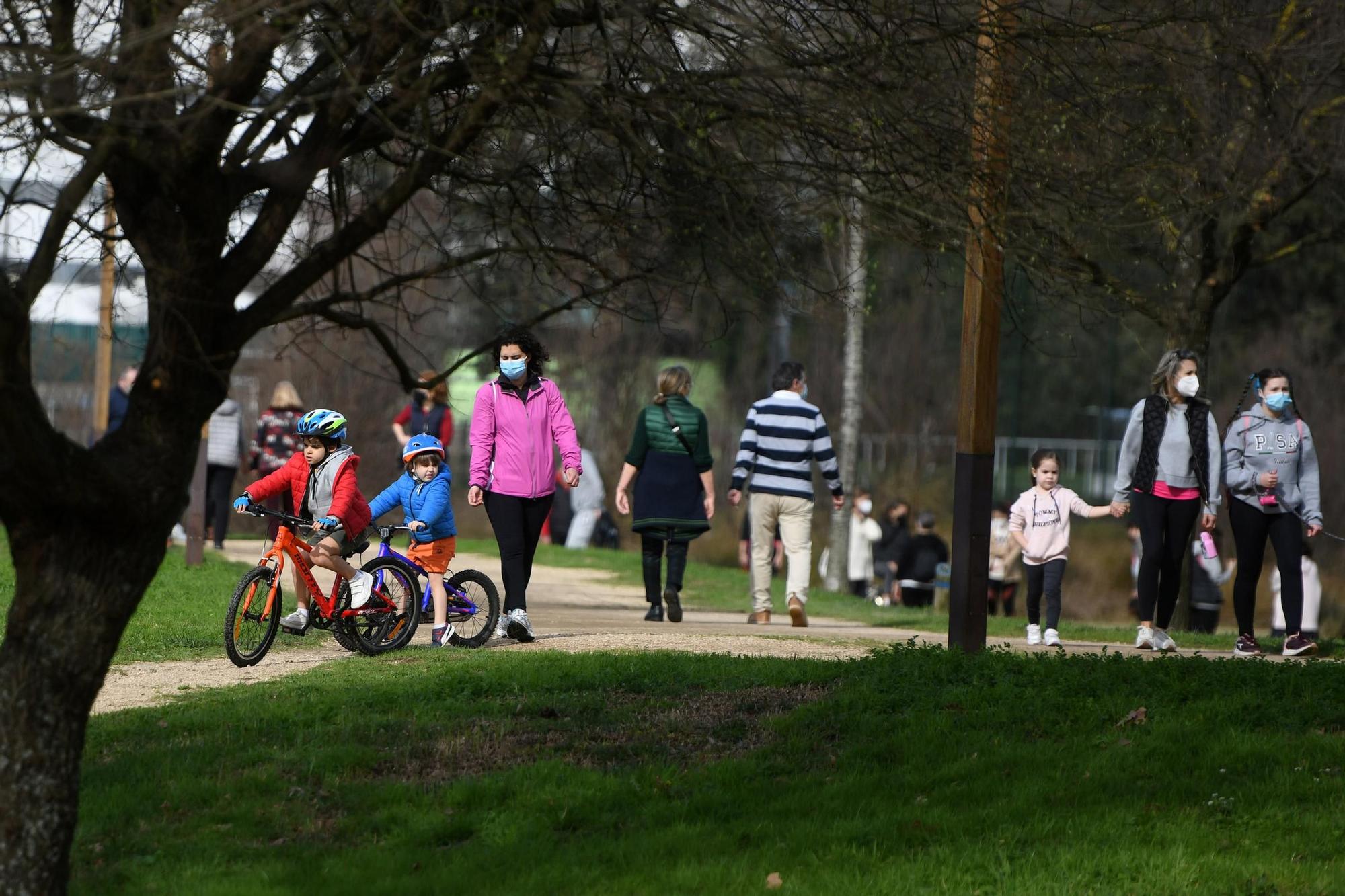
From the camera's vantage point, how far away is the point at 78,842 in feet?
19.9

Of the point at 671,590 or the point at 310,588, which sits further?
the point at 671,590

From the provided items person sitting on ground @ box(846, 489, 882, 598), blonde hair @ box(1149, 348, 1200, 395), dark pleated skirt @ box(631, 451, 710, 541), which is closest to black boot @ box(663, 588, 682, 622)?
dark pleated skirt @ box(631, 451, 710, 541)

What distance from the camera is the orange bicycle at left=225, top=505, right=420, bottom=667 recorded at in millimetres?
9023

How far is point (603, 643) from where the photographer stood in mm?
9977

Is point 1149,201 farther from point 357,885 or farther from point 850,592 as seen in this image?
point 850,592

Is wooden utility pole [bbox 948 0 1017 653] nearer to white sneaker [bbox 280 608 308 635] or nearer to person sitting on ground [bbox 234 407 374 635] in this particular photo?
person sitting on ground [bbox 234 407 374 635]

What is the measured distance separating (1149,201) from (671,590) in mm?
6297

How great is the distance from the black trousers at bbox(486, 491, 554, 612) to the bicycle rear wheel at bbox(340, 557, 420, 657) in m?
0.66

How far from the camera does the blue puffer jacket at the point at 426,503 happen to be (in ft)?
32.0

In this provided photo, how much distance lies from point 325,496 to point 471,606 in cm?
130

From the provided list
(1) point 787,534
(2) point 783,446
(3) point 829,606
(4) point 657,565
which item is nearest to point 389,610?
(4) point 657,565

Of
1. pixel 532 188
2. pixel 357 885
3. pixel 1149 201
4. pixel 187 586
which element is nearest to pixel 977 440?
pixel 1149 201

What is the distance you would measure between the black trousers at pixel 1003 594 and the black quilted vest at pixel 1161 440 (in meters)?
8.14

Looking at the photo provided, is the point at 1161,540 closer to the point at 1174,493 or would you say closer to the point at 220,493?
the point at 1174,493
